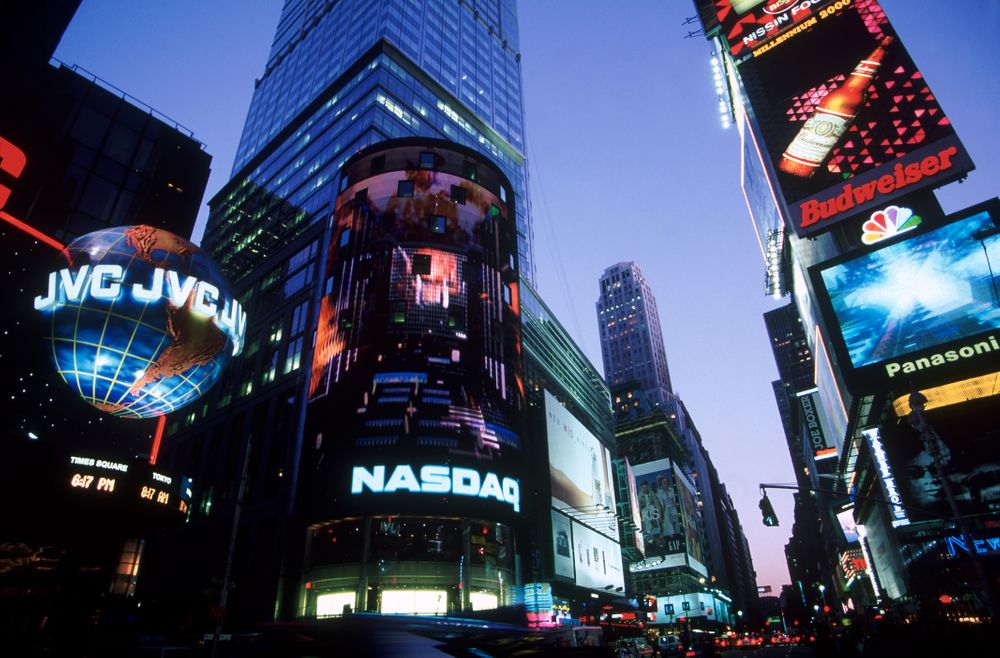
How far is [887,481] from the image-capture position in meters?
32.7

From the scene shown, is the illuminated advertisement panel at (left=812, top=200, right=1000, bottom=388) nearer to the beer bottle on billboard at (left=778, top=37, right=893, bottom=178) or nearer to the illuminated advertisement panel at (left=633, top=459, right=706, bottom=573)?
the beer bottle on billboard at (left=778, top=37, right=893, bottom=178)

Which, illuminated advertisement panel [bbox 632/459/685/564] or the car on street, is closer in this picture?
the car on street

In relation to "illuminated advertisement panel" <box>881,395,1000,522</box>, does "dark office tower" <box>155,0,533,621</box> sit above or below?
above

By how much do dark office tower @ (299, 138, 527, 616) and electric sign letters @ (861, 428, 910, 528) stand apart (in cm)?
2268

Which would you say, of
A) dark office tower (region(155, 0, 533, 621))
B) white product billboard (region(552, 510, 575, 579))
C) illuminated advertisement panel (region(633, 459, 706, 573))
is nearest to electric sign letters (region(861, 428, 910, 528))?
white product billboard (region(552, 510, 575, 579))

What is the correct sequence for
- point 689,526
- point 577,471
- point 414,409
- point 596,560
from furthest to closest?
point 689,526 → point 596,560 → point 577,471 → point 414,409

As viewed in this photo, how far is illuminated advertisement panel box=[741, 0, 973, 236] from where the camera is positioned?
114 feet

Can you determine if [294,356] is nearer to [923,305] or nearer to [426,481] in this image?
[426,481]

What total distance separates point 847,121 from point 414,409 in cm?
3725

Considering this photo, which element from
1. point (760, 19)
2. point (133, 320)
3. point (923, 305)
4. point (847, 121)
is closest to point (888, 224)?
point (923, 305)

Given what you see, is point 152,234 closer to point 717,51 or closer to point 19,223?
point 19,223

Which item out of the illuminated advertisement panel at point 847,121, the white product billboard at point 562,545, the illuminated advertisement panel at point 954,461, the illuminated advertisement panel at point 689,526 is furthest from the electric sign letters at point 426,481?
the illuminated advertisement panel at point 689,526

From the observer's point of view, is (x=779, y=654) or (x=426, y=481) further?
(x=779, y=654)

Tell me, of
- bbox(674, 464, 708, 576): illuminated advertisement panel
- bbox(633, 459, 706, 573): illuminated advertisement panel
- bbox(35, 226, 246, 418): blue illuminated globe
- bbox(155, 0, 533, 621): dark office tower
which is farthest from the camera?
bbox(674, 464, 708, 576): illuminated advertisement panel
